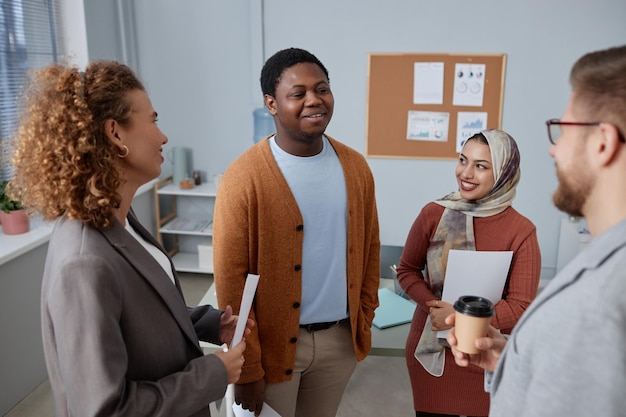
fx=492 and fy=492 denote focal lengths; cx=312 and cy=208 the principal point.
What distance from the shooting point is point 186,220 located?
4.45 metres

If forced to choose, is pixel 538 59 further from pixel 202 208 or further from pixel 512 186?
pixel 202 208

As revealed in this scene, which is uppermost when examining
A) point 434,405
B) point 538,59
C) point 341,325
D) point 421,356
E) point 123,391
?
point 538,59

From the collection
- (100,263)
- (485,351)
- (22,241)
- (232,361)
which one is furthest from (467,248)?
(22,241)

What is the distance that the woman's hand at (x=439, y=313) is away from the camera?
159 centimetres

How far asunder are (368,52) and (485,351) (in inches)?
118

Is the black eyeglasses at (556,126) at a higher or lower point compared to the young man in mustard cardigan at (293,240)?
higher

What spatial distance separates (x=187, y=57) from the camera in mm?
4207

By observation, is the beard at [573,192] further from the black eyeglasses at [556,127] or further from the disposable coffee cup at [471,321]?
the disposable coffee cup at [471,321]

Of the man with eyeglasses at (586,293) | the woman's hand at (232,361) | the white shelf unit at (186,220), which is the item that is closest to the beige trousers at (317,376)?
the woman's hand at (232,361)

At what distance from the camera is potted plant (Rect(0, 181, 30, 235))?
278 centimetres

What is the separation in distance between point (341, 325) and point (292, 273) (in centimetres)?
28

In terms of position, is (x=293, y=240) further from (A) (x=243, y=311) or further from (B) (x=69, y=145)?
(B) (x=69, y=145)

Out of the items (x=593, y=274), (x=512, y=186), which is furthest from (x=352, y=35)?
(x=593, y=274)

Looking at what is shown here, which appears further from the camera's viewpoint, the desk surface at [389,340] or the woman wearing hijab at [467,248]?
the desk surface at [389,340]
